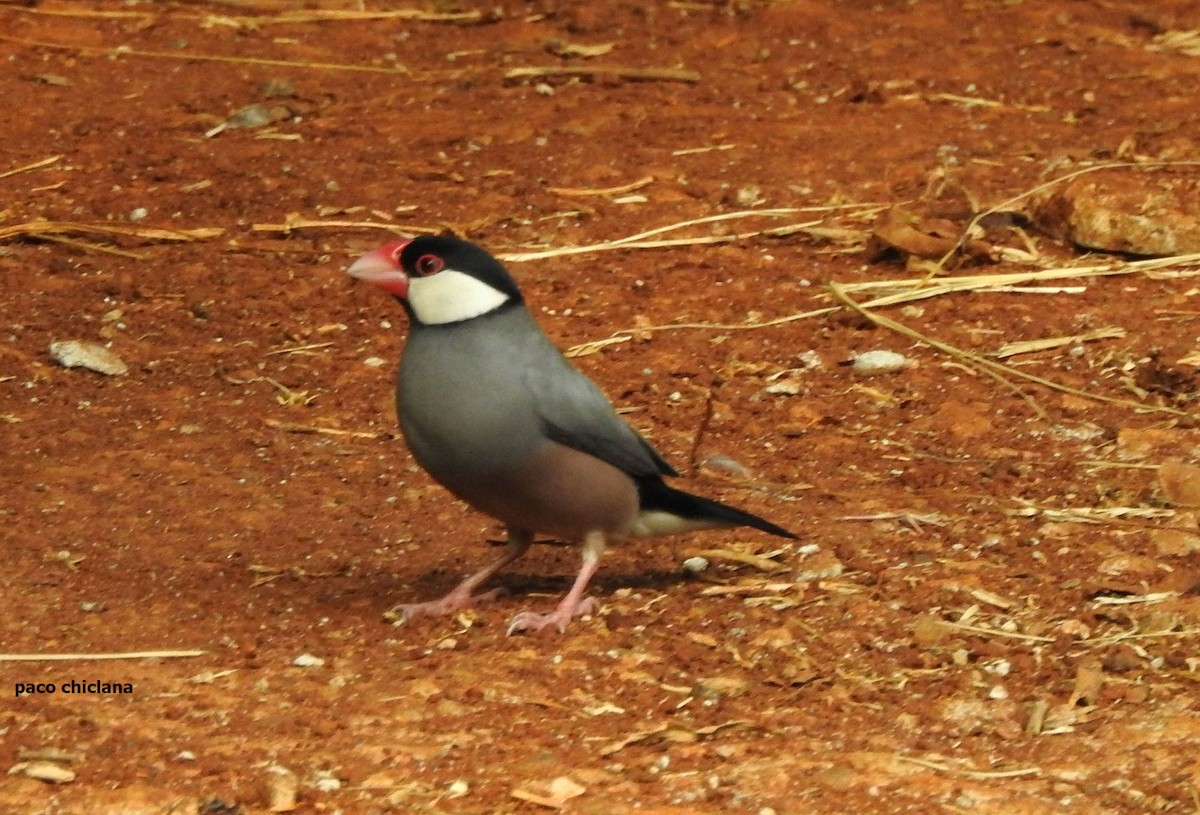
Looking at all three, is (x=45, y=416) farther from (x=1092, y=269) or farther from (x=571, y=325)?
(x=1092, y=269)

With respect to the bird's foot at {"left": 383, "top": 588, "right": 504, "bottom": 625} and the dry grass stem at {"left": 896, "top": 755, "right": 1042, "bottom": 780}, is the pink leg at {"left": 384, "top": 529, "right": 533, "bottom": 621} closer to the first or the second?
the bird's foot at {"left": 383, "top": 588, "right": 504, "bottom": 625}

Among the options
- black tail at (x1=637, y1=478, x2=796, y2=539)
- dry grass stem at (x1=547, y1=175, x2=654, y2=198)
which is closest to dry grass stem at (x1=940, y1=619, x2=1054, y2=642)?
black tail at (x1=637, y1=478, x2=796, y2=539)

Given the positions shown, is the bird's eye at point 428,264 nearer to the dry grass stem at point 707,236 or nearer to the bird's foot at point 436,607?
the bird's foot at point 436,607

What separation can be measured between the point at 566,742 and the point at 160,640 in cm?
111

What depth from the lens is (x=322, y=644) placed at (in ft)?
14.8

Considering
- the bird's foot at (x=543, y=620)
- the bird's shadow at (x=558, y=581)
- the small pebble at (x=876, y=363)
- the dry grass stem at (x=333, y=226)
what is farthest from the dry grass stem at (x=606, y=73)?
the bird's foot at (x=543, y=620)

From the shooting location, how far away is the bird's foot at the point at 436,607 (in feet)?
15.5

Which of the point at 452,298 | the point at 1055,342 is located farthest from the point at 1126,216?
the point at 452,298

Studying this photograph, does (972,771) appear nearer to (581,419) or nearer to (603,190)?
(581,419)

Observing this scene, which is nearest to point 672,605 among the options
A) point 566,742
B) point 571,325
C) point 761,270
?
point 566,742

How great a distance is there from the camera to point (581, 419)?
464 cm

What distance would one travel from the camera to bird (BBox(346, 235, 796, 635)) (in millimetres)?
4496

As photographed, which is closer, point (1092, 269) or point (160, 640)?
point (160, 640)

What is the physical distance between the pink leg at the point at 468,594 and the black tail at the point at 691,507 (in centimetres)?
34
